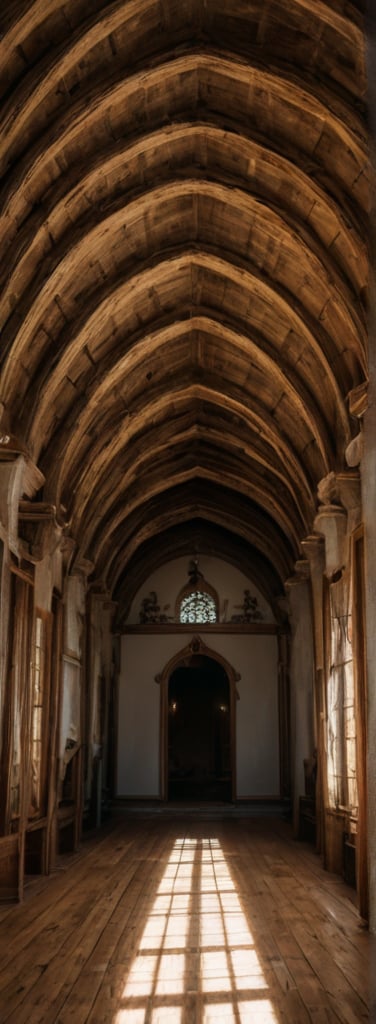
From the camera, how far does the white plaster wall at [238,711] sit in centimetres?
1748

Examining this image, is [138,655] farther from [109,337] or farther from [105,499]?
[109,337]

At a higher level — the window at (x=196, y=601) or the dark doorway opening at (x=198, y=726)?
the window at (x=196, y=601)


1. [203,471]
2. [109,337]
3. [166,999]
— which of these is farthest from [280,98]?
[203,471]

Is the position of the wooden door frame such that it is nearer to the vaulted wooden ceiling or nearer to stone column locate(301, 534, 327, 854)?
the vaulted wooden ceiling

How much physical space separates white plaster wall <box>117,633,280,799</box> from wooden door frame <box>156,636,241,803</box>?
8 cm

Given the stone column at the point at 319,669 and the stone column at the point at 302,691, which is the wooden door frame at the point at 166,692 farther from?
the stone column at the point at 319,669

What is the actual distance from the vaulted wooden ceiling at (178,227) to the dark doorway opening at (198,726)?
10778mm

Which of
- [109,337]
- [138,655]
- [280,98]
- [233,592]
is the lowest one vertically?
[138,655]

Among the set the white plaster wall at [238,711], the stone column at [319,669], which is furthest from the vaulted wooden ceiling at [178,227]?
the white plaster wall at [238,711]

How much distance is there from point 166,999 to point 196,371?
30.0 ft

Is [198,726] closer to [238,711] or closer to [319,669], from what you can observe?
[238,711]

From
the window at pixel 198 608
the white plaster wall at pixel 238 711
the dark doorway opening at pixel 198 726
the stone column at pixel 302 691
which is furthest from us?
the dark doorway opening at pixel 198 726

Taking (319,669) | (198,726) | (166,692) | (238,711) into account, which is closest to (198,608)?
(166,692)

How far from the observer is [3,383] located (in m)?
7.86
